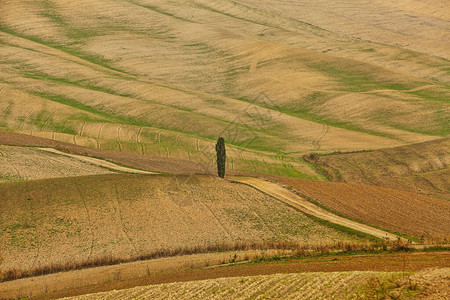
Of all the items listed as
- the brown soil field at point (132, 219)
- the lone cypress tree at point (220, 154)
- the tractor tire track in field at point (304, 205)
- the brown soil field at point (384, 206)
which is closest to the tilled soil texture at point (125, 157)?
the lone cypress tree at point (220, 154)

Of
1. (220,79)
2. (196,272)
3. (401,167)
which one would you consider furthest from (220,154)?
(220,79)

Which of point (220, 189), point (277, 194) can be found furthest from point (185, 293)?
point (277, 194)

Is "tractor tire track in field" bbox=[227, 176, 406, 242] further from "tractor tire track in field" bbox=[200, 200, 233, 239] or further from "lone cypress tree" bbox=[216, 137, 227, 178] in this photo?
"tractor tire track in field" bbox=[200, 200, 233, 239]

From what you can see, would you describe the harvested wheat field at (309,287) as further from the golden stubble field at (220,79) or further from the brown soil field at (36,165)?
the golden stubble field at (220,79)

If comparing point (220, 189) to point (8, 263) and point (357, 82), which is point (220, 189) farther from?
point (357, 82)

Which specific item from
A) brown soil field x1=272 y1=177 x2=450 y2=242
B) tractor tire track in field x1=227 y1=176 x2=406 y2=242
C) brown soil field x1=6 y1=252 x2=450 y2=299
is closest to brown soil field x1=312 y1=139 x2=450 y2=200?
brown soil field x1=272 y1=177 x2=450 y2=242

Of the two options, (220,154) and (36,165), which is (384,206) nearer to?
(220,154)

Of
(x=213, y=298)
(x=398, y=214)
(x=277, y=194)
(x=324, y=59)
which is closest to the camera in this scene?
(x=213, y=298)
